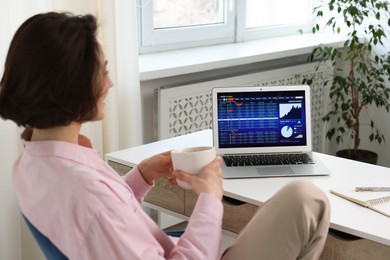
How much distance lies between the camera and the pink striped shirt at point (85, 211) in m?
1.26

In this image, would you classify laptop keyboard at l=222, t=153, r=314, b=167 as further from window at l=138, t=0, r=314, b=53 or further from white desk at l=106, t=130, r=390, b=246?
window at l=138, t=0, r=314, b=53

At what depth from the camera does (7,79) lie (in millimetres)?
1296

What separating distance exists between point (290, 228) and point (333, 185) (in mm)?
420

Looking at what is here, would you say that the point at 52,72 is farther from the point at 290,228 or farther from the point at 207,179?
the point at 290,228

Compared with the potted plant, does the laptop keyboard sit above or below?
below

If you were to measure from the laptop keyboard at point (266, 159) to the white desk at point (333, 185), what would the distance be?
8 cm

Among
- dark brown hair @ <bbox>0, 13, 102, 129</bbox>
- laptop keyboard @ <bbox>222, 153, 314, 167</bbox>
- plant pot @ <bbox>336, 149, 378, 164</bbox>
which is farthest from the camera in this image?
plant pot @ <bbox>336, 149, 378, 164</bbox>

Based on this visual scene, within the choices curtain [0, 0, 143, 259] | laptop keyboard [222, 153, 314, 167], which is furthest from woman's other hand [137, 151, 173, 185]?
curtain [0, 0, 143, 259]

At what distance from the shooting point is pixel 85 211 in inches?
49.6

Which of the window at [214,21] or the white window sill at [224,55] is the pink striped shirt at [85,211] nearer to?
the white window sill at [224,55]

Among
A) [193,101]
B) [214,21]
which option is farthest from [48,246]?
[214,21]

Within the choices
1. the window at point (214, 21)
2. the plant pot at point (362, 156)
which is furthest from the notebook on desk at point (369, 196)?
the plant pot at point (362, 156)

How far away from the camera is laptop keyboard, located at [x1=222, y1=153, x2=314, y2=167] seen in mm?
2027

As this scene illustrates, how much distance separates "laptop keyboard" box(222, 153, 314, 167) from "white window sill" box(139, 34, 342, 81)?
889 millimetres
